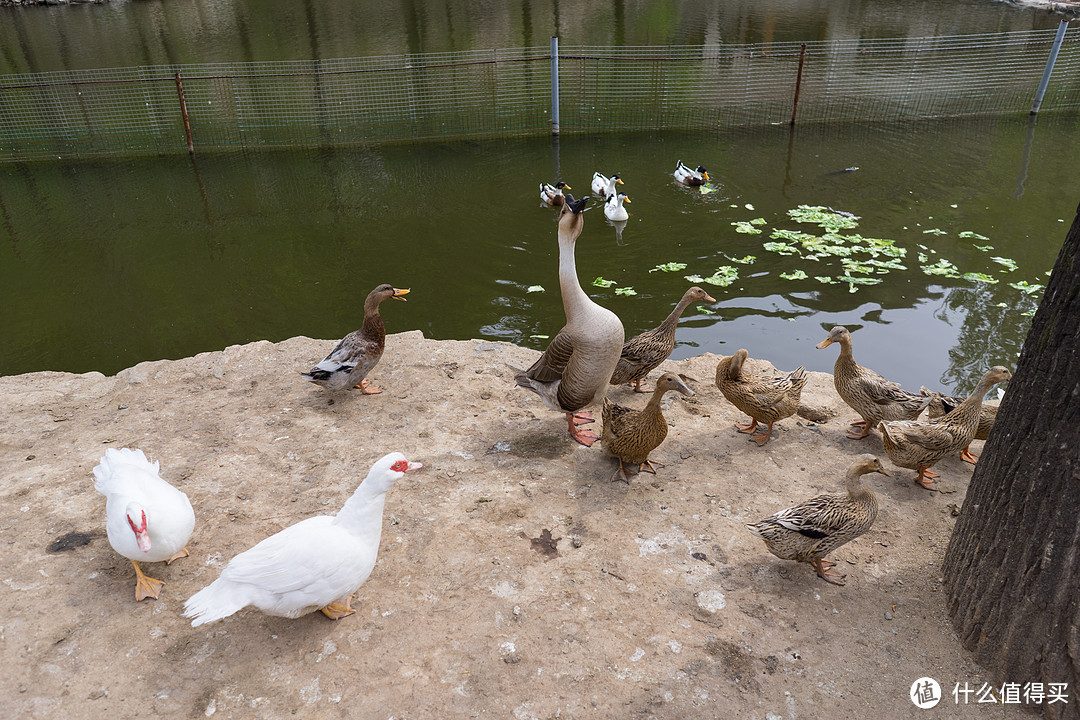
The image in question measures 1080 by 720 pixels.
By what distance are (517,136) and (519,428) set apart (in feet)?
33.5

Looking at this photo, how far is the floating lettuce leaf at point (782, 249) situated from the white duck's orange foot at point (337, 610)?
7.40 metres

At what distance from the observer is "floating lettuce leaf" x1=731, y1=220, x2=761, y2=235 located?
968cm

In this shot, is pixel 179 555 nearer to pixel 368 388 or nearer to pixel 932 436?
pixel 368 388

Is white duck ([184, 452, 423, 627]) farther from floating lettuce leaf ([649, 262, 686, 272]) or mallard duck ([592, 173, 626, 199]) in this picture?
mallard duck ([592, 173, 626, 199])

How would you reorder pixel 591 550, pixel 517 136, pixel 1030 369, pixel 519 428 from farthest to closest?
pixel 517 136
pixel 519 428
pixel 591 550
pixel 1030 369

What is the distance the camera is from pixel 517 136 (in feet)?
46.6

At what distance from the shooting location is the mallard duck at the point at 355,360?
573cm

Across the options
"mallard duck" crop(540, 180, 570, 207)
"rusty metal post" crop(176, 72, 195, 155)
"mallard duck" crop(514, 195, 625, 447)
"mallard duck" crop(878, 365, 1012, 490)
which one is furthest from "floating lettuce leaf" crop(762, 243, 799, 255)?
"rusty metal post" crop(176, 72, 195, 155)

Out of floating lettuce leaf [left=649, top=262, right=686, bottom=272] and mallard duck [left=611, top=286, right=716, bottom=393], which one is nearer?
mallard duck [left=611, top=286, right=716, bottom=393]

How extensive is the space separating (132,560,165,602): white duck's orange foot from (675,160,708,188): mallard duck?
31.4 feet

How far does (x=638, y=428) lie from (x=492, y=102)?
1242 centimetres

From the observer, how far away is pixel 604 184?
1098cm

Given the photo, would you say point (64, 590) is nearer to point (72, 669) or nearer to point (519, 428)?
point (72, 669)

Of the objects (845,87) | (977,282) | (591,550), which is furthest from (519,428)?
(845,87)
